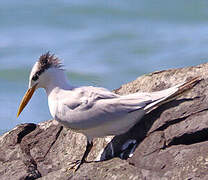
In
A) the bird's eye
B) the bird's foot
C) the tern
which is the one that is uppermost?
the bird's eye

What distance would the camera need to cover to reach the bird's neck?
296 inches

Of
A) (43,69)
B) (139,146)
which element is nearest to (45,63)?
(43,69)

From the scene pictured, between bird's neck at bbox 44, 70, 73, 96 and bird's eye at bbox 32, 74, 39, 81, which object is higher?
bird's eye at bbox 32, 74, 39, 81

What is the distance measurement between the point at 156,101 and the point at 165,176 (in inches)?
39.3

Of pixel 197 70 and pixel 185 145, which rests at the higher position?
pixel 197 70

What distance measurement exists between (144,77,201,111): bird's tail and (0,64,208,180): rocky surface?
4.3 inches

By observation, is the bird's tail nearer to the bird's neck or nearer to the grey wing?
the grey wing

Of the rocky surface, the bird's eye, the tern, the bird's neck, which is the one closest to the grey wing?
the tern

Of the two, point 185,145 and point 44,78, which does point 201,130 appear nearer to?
point 185,145

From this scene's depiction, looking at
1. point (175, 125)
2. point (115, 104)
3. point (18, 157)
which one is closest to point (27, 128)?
point (18, 157)

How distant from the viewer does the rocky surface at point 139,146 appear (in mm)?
6367

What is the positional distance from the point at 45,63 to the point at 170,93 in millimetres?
1544

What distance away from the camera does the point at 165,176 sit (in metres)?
6.22

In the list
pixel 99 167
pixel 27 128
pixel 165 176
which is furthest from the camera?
pixel 27 128
